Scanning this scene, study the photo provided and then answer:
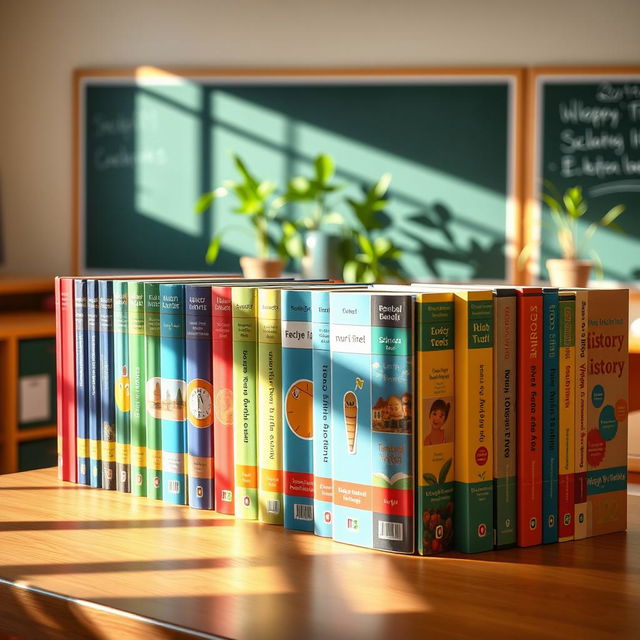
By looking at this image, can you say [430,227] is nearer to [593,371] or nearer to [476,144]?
[476,144]

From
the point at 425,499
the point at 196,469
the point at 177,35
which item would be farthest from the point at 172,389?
the point at 177,35

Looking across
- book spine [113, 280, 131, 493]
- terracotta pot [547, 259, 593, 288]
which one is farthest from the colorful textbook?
terracotta pot [547, 259, 593, 288]

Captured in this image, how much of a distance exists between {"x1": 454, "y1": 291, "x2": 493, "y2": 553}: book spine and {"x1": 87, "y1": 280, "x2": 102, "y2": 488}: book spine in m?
0.50

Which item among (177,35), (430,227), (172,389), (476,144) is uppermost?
(177,35)

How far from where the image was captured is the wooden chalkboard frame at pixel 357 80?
3686mm

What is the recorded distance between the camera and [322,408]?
3.45 feet

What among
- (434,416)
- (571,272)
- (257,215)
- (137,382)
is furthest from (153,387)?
(257,215)

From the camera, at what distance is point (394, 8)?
3795mm

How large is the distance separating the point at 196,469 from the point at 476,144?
2.78m

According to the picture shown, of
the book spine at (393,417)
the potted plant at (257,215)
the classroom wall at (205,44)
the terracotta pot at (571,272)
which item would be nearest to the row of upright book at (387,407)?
the book spine at (393,417)

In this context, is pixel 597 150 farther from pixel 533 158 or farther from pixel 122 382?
pixel 122 382

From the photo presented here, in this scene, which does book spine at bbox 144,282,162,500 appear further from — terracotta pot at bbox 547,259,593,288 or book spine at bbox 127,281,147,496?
terracotta pot at bbox 547,259,593,288

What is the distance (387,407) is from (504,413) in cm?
12

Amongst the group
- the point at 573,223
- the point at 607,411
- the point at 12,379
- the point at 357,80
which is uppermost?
the point at 357,80
